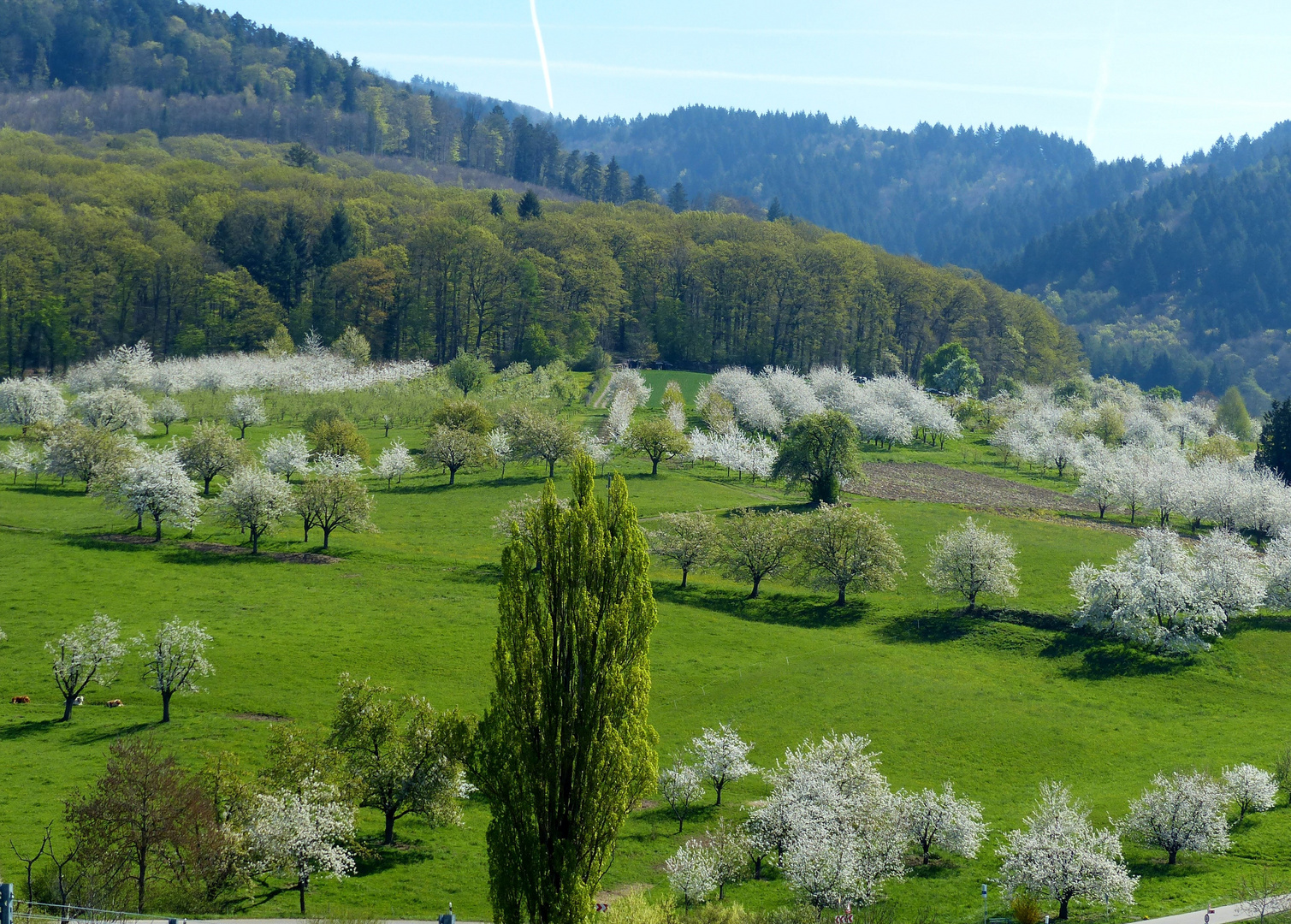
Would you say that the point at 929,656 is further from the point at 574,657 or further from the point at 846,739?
the point at 574,657

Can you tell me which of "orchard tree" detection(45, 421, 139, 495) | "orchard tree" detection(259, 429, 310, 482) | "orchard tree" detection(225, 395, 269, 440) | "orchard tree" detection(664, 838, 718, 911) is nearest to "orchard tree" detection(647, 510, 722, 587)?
"orchard tree" detection(259, 429, 310, 482)

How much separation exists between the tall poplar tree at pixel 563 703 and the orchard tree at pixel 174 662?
29071 millimetres

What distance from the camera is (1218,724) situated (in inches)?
2067

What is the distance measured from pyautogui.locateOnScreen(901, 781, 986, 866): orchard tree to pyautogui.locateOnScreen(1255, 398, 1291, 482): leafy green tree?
270 feet

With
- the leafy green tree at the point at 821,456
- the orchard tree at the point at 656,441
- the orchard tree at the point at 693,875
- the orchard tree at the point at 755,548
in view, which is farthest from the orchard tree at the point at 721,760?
the orchard tree at the point at 656,441

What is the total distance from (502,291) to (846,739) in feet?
423

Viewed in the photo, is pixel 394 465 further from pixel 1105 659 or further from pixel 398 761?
pixel 1105 659

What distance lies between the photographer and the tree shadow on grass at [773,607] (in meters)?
66.6

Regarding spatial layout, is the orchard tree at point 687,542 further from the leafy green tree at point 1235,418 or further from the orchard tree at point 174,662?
the leafy green tree at point 1235,418

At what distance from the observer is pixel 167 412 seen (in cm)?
10531

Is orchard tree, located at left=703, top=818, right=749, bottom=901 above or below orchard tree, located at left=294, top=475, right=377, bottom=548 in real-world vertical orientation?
below

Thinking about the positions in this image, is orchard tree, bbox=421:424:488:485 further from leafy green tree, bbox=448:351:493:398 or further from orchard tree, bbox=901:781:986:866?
orchard tree, bbox=901:781:986:866

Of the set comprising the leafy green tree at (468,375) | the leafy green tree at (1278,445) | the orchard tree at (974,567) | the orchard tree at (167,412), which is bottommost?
the orchard tree at (167,412)

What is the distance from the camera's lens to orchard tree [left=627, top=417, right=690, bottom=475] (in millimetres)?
98688
